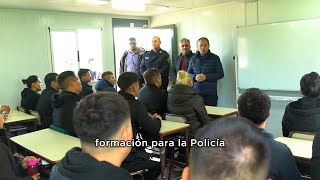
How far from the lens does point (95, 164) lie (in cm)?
131

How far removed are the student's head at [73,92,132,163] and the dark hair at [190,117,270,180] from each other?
74 cm

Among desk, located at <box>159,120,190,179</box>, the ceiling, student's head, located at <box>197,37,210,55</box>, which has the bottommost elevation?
desk, located at <box>159,120,190,179</box>

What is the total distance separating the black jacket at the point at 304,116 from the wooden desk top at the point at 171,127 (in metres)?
1.08

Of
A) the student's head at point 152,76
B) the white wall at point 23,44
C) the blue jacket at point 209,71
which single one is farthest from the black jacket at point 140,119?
the white wall at point 23,44

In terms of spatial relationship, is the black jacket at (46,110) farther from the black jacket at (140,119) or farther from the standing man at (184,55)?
→ the standing man at (184,55)

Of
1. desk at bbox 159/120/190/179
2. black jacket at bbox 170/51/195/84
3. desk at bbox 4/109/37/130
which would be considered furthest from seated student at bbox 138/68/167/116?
black jacket at bbox 170/51/195/84

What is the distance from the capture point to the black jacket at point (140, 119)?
9.91 feet

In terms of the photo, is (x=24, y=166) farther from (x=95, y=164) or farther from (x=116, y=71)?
(x=116, y=71)

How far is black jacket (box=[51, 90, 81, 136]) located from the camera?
3154 mm

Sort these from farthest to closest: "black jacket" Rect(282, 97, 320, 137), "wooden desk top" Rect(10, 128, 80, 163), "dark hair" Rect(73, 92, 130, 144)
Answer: "black jacket" Rect(282, 97, 320, 137) → "wooden desk top" Rect(10, 128, 80, 163) → "dark hair" Rect(73, 92, 130, 144)

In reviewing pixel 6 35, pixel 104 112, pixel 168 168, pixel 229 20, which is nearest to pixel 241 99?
pixel 104 112

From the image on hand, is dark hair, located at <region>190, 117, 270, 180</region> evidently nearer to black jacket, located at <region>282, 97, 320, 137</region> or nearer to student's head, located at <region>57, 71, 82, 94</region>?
black jacket, located at <region>282, 97, 320, 137</region>

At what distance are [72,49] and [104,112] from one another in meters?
5.25

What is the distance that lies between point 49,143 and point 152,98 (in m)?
1.48
